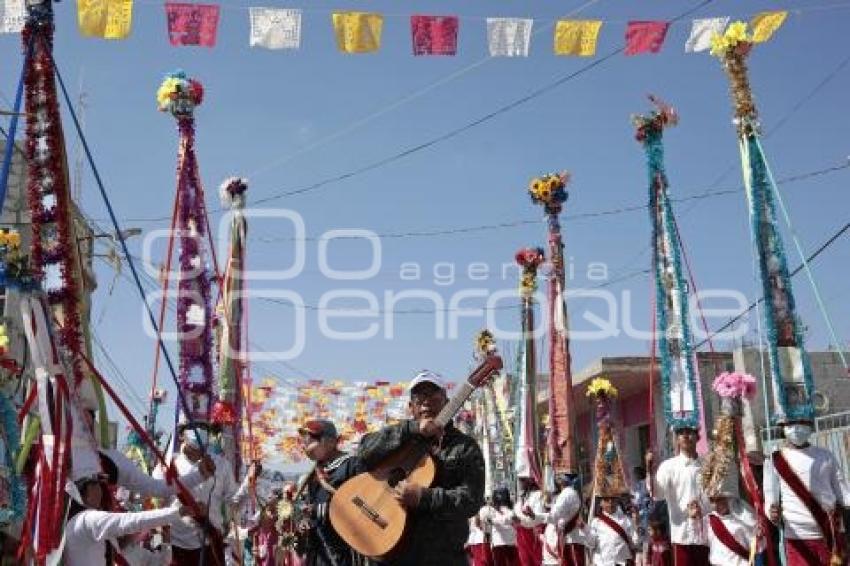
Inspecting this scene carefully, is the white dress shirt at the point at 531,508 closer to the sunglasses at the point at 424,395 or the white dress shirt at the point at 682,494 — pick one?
the white dress shirt at the point at 682,494

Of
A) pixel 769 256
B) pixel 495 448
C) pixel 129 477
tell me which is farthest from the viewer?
pixel 495 448

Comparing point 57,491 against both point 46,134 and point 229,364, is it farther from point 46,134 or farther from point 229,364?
point 229,364

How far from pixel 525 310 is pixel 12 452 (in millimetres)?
8260

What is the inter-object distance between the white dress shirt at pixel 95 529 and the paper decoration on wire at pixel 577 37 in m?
7.97

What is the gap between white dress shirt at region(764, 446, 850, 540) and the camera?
805 cm

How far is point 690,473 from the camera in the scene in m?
9.19

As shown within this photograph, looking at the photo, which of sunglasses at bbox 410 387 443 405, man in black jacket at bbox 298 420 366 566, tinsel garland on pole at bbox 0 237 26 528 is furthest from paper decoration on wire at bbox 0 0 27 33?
sunglasses at bbox 410 387 443 405

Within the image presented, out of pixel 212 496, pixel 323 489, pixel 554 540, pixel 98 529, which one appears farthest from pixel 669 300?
pixel 98 529

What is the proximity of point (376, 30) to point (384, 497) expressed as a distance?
7346mm

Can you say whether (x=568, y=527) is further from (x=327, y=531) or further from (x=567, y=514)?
(x=327, y=531)

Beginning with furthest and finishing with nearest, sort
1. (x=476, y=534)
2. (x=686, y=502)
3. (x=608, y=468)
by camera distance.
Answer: (x=476, y=534) → (x=608, y=468) → (x=686, y=502)

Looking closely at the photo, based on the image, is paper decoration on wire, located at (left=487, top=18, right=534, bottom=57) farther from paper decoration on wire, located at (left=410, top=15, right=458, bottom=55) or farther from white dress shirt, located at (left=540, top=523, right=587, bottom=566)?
white dress shirt, located at (left=540, top=523, right=587, bottom=566)

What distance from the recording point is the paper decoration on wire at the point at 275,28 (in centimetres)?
1087

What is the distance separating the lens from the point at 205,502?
838 cm
